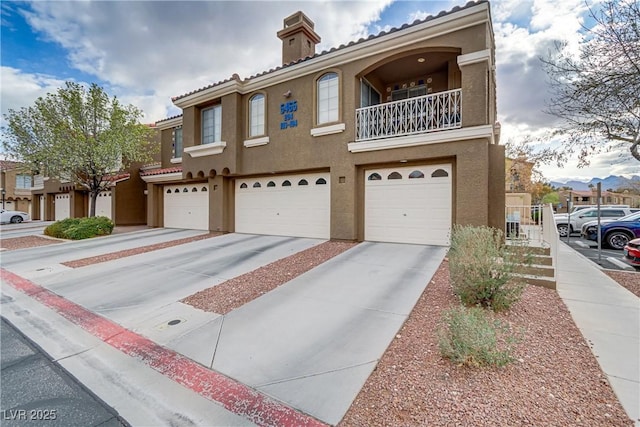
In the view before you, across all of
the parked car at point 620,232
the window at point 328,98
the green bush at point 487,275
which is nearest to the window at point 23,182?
the window at point 328,98

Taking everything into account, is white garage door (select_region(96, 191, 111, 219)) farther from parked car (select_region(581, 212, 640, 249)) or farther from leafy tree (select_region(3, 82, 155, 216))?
parked car (select_region(581, 212, 640, 249))

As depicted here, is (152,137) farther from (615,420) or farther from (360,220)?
(615,420)

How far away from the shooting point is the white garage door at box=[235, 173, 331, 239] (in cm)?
1155

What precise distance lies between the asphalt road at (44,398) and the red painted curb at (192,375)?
654mm

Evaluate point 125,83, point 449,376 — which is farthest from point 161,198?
point 449,376

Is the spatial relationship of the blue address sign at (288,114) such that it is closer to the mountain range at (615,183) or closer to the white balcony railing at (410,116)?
the white balcony railing at (410,116)

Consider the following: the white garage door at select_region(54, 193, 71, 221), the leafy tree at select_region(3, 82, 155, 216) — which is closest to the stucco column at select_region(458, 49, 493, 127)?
the leafy tree at select_region(3, 82, 155, 216)

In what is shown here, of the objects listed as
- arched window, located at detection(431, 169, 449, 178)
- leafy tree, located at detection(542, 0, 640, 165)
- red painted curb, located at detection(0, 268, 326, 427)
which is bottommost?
red painted curb, located at detection(0, 268, 326, 427)

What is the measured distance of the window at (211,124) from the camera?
14093 mm

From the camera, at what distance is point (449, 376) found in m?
3.10

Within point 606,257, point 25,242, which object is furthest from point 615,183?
point 25,242

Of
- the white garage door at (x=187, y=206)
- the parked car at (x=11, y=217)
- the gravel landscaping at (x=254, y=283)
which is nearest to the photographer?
the gravel landscaping at (x=254, y=283)

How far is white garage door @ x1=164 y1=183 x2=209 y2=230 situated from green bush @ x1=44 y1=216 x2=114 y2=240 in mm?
3110

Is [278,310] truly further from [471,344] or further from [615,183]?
[615,183]
